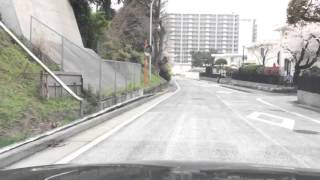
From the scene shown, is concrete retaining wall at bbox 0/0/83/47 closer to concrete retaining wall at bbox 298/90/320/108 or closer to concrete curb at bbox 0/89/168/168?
concrete curb at bbox 0/89/168/168

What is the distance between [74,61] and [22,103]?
994cm

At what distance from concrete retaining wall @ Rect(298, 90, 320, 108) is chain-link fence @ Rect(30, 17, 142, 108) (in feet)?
33.8

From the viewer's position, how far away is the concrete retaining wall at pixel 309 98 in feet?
112

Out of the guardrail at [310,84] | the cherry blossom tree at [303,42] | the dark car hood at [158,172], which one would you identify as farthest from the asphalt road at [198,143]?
the cherry blossom tree at [303,42]

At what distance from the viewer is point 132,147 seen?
1366cm

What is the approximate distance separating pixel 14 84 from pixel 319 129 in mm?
9552

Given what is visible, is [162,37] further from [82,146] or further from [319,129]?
[82,146]

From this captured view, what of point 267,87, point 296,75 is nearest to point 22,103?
point 267,87

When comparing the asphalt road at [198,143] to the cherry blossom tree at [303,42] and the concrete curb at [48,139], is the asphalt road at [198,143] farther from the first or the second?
the cherry blossom tree at [303,42]

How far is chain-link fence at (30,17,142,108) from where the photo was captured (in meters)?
24.6

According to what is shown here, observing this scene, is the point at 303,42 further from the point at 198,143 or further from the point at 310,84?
the point at 198,143

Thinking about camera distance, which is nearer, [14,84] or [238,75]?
[14,84]

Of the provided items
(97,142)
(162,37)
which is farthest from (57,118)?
(162,37)

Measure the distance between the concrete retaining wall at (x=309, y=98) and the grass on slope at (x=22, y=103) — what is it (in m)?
17.4
